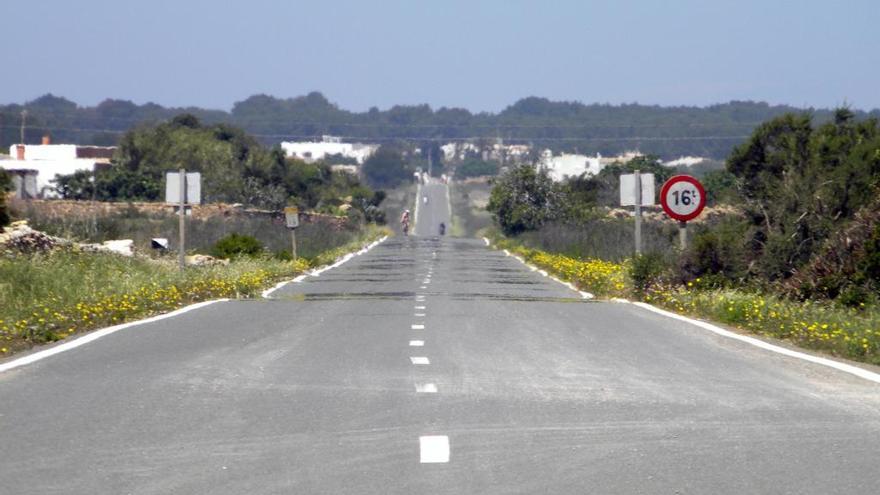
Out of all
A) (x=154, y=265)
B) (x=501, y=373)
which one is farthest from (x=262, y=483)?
(x=154, y=265)

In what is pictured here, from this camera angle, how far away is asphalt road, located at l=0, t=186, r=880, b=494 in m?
8.09

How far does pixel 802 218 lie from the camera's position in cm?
2323

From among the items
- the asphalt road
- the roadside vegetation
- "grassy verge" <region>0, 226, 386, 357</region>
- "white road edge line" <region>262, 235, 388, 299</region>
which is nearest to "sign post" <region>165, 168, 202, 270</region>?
"grassy verge" <region>0, 226, 386, 357</region>

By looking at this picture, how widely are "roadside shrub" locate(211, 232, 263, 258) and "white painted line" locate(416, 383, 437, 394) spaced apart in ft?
102

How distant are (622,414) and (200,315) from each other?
10.2 meters

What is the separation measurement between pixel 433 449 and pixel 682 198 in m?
17.9

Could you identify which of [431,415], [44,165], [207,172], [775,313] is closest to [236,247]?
[775,313]

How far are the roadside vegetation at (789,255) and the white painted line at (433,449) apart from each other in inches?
257

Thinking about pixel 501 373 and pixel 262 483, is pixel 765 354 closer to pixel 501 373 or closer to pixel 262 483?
pixel 501 373

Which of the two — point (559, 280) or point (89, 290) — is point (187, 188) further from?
point (89, 290)

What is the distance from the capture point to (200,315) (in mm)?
19281

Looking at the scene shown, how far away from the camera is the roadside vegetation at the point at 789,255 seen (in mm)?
17922

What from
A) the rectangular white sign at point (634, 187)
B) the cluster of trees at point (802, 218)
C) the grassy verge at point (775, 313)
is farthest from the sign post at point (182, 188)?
the cluster of trees at point (802, 218)

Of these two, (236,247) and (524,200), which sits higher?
(524,200)
